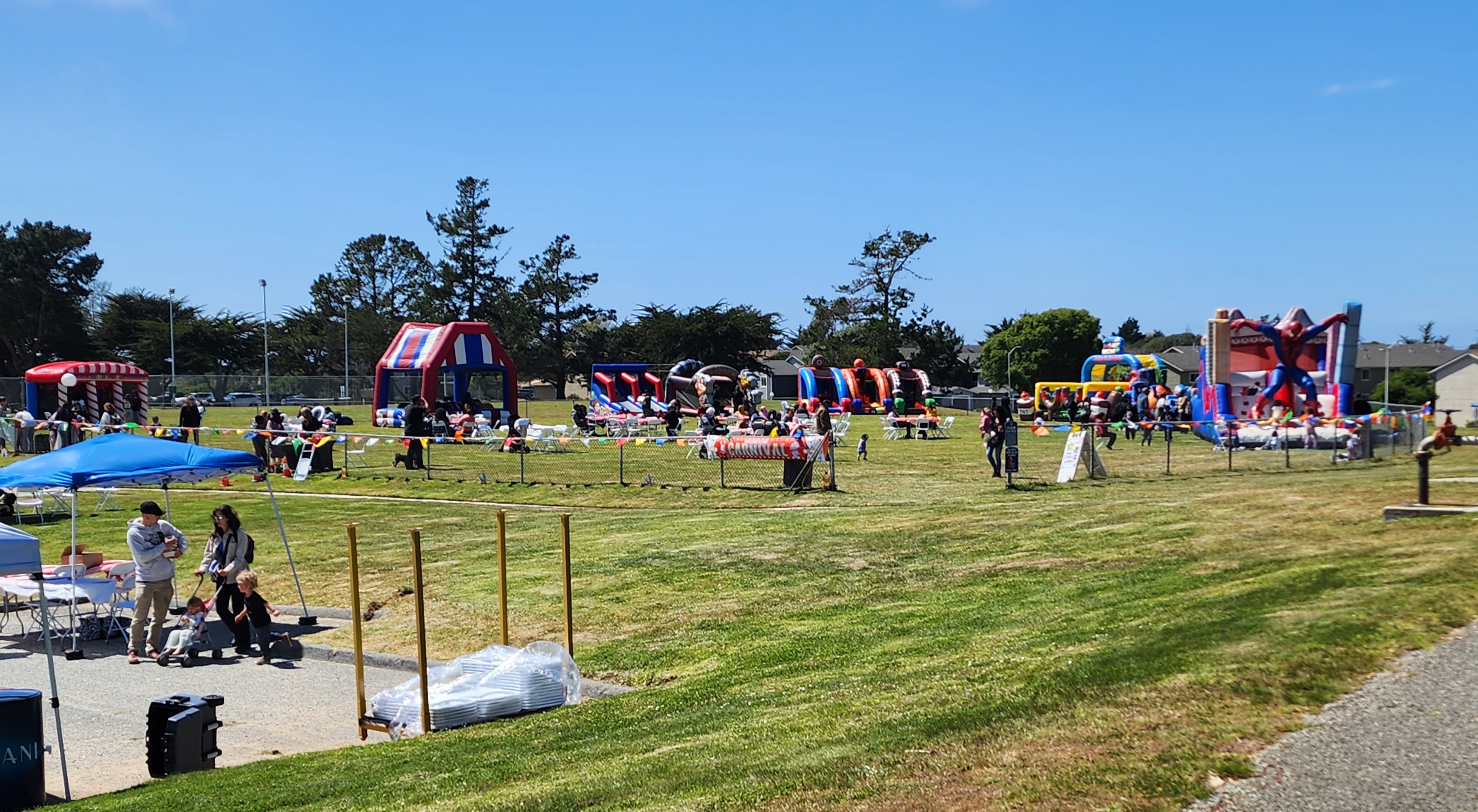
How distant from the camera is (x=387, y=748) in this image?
28.6 feet

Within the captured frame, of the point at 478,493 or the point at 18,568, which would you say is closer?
the point at 18,568

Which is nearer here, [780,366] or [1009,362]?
[1009,362]

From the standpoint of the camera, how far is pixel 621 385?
54156 millimetres

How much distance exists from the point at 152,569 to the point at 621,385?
137 ft

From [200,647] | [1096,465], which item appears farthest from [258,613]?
[1096,465]

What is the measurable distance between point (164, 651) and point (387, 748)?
4.89 m

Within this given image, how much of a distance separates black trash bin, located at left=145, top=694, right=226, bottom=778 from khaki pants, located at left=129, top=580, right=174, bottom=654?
4129mm

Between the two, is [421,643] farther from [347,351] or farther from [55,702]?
[347,351]

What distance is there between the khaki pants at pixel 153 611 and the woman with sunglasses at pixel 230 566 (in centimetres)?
41

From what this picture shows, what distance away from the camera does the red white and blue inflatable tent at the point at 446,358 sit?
47344 mm

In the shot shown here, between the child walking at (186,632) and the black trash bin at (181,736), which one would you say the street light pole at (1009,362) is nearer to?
the child walking at (186,632)

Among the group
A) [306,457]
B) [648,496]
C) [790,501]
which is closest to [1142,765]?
[790,501]

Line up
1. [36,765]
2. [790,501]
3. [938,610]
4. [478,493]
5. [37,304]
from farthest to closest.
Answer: [37,304]
[478,493]
[790,501]
[938,610]
[36,765]

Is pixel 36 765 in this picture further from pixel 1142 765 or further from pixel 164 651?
pixel 1142 765
